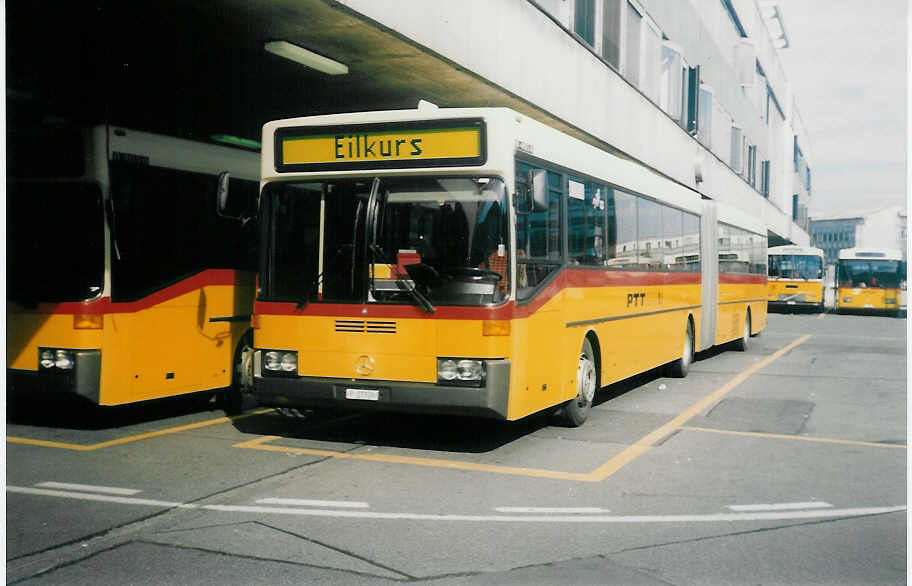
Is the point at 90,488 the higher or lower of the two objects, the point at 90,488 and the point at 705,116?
the lower

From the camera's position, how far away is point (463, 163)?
26.6 feet

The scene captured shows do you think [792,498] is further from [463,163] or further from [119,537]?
[119,537]

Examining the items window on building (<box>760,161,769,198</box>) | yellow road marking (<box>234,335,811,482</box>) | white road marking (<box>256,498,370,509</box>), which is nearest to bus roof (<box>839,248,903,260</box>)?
window on building (<box>760,161,769,198</box>)

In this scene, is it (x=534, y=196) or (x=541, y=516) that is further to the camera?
(x=534, y=196)

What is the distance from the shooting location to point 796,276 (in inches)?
1633

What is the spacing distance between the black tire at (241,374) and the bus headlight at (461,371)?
3111 millimetres

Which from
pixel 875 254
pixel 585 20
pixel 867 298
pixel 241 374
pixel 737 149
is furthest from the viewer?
pixel 737 149

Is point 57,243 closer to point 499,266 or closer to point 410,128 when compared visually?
point 410,128

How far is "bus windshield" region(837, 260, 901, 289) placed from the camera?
40.7 meters

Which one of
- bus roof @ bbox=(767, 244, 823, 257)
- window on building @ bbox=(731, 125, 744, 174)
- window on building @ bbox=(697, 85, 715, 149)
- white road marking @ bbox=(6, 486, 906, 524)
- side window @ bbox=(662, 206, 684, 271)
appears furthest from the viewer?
window on building @ bbox=(731, 125, 744, 174)

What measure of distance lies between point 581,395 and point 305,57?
5.32 meters

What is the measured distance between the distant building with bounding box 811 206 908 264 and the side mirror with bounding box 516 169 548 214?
245 feet

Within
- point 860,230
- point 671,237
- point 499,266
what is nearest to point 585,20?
point 671,237

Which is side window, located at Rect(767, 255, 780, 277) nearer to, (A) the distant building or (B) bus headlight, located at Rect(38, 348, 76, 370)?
(B) bus headlight, located at Rect(38, 348, 76, 370)
